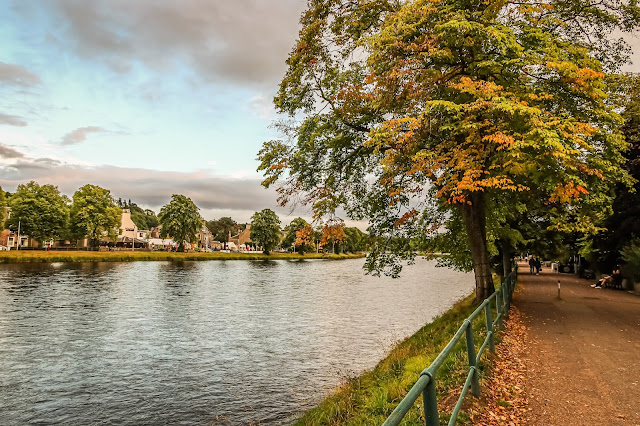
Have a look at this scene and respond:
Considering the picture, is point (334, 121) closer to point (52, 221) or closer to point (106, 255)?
point (106, 255)

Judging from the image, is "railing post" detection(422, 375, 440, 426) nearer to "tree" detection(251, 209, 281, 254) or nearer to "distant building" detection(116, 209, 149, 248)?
"tree" detection(251, 209, 281, 254)

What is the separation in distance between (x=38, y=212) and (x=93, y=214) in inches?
334

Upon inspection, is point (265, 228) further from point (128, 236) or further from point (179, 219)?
point (128, 236)

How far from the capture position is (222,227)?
185 m

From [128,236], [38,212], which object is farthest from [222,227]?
[38,212]

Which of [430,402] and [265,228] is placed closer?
[430,402]

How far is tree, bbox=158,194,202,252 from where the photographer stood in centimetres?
9403

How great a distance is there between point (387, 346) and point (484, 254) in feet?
17.1

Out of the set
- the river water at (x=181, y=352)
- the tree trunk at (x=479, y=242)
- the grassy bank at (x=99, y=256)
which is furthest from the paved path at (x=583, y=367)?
the grassy bank at (x=99, y=256)

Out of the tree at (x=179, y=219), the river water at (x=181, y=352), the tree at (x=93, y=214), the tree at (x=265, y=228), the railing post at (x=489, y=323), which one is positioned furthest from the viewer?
the tree at (x=265, y=228)

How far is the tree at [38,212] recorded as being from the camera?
74188 millimetres

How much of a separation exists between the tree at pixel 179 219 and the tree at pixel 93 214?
36.0 ft

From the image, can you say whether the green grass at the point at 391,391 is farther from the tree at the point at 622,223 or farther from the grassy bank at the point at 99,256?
the grassy bank at the point at 99,256

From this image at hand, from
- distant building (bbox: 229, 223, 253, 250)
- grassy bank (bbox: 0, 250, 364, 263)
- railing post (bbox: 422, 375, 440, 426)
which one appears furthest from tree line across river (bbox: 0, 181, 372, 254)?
distant building (bbox: 229, 223, 253, 250)
